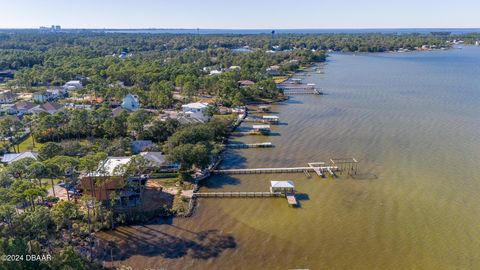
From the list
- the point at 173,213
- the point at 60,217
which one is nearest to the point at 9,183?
the point at 60,217

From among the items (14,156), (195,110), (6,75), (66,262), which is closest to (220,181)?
(66,262)

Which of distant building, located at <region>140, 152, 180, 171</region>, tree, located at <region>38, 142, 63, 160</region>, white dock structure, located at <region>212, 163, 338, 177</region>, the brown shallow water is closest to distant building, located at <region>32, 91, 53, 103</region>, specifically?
tree, located at <region>38, 142, 63, 160</region>

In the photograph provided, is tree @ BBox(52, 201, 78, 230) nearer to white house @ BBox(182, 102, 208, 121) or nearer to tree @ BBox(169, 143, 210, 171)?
tree @ BBox(169, 143, 210, 171)

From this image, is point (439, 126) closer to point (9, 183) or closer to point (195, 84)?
point (195, 84)

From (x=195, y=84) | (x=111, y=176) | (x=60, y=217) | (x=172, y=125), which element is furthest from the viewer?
(x=195, y=84)

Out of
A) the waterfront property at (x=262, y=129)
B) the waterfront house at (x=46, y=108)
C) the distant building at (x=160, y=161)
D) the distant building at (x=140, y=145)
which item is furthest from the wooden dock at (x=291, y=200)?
the waterfront house at (x=46, y=108)

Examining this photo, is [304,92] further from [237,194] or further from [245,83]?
Answer: [237,194]
